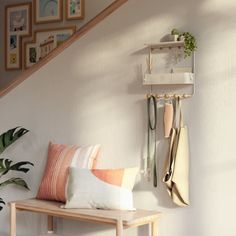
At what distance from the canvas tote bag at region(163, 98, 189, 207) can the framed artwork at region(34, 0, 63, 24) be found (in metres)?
2.40

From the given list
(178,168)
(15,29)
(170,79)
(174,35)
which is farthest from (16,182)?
(15,29)

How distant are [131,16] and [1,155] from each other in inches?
65.9

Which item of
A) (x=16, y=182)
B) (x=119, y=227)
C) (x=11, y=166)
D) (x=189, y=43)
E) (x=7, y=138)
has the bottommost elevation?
(x=119, y=227)

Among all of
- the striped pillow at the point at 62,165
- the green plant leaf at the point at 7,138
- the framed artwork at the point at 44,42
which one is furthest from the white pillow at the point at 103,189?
the framed artwork at the point at 44,42

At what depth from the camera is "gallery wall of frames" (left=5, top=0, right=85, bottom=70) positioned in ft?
16.2

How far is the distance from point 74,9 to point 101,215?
8.54ft

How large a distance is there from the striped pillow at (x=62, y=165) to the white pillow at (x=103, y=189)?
0.17 metres

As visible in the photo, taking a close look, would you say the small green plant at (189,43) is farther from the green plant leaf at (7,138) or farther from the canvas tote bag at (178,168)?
the green plant leaf at (7,138)

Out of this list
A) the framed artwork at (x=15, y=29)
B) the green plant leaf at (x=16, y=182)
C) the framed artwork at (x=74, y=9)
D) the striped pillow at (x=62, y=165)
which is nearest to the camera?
the striped pillow at (x=62, y=165)

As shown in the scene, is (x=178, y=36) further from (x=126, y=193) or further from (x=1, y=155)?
(x=1, y=155)

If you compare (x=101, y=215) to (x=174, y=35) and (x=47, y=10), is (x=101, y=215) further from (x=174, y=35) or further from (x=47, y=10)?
(x=47, y=10)

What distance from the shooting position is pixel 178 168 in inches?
121

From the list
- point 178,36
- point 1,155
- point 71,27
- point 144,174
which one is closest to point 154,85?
point 178,36

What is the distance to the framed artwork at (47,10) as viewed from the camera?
498 centimetres
